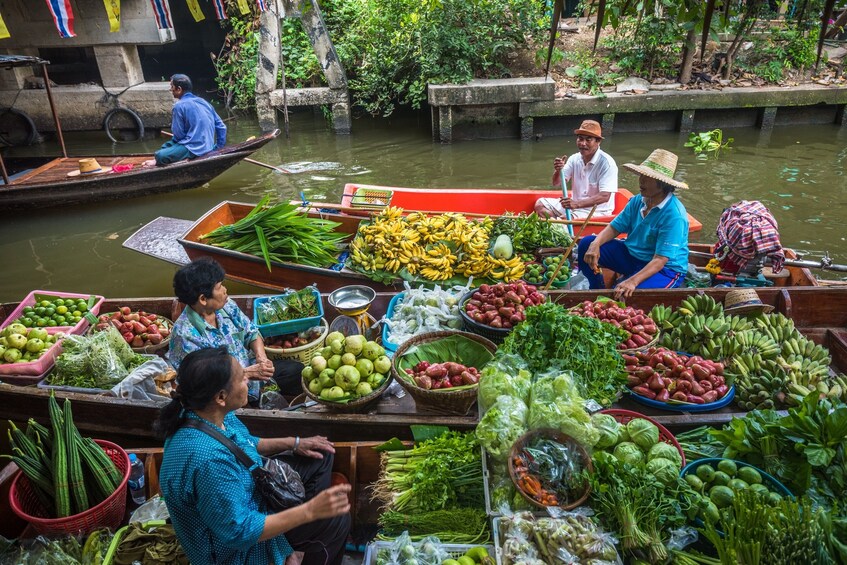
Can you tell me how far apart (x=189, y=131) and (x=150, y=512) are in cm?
766

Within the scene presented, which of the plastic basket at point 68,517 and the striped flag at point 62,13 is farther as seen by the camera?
the striped flag at point 62,13

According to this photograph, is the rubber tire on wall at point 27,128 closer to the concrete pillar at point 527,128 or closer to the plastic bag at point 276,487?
the concrete pillar at point 527,128

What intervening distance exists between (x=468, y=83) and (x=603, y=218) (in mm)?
6865

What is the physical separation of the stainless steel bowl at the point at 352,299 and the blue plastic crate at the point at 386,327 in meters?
0.18

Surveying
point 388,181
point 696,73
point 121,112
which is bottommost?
point 388,181

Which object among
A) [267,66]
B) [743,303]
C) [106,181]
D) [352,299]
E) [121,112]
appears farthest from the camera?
[121,112]

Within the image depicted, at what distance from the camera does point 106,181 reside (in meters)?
9.01

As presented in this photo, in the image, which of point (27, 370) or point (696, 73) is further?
point (696, 73)

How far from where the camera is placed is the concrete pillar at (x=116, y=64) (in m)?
13.4

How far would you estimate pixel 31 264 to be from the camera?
8273mm

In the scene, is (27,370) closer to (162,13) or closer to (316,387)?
(316,387)

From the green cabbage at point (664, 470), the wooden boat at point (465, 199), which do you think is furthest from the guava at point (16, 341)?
the green cabbage at point (664, 470)

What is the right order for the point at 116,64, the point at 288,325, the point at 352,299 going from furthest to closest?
1. the point at 116,64
2. the point at 352,299
3. the point at 288,325

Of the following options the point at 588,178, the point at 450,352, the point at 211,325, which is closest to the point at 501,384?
the point at 450,352
